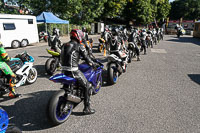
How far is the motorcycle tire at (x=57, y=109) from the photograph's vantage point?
2.95 meters

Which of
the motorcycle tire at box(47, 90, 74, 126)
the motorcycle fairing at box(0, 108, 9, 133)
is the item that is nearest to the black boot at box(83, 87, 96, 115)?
the motorcycle tire at box(47, 90, 74, 126)

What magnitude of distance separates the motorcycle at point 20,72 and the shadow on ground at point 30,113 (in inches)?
24.9

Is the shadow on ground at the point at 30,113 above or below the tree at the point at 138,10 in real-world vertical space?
below

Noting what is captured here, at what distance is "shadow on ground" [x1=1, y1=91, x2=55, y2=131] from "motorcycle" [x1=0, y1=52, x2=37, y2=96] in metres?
0.63

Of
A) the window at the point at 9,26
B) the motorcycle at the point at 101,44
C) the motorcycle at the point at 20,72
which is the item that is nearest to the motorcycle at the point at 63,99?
the motorcycle at the point at 20,72

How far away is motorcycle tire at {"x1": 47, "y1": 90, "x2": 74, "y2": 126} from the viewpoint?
2.95 meters

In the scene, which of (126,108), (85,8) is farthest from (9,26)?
(85,8)

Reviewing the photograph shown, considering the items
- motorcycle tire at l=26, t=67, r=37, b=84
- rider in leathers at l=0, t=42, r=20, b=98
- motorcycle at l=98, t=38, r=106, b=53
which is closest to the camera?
rider in leathers at l=0, t=42, r=20, b=98

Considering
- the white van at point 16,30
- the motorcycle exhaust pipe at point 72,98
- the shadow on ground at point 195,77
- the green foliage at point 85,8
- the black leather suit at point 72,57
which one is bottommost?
the shadow on ground at point 195,77

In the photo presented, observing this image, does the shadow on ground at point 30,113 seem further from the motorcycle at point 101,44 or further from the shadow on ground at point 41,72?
the motorcycle at point 101,44

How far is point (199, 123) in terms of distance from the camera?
342cm

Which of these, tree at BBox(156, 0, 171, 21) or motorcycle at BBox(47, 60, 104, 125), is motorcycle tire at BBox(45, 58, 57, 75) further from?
tree at BBox(156, 0, 171, 21)

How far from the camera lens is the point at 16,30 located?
550 inches

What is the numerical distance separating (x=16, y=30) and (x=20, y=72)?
36.2 ft
